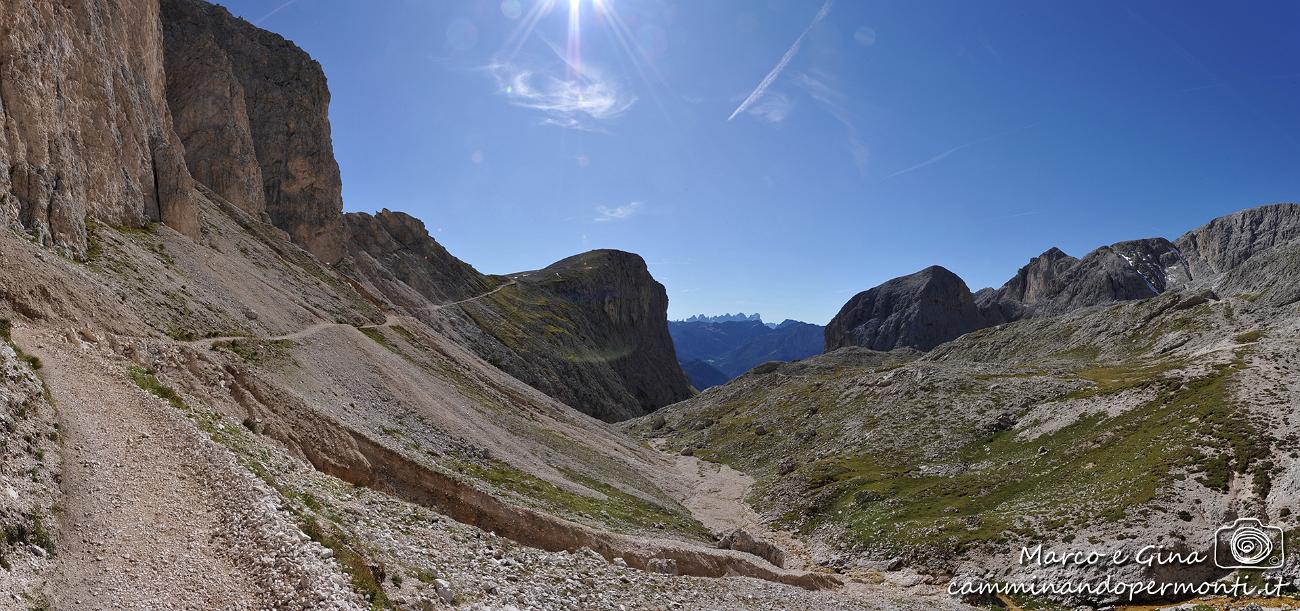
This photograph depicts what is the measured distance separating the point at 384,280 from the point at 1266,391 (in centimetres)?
14570

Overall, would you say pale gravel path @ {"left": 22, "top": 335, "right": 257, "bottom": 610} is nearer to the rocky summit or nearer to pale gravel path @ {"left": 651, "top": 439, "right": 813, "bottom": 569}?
the rocky summit

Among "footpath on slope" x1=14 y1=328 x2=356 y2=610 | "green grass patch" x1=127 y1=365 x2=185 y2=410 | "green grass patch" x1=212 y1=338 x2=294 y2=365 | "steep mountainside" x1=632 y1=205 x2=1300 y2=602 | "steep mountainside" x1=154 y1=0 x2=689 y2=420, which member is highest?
"steep mountainside" x1=154 y1=0 x2=689 y2=420

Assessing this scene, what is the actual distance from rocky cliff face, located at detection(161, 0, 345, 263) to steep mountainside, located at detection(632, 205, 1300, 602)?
9512cm

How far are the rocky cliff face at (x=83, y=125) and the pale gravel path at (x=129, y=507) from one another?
2066 cm

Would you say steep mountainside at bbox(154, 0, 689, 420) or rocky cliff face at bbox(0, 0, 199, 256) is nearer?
rocky cliff face at bbox(0, 0, 199, 256)

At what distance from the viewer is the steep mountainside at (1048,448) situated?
4056 centimetres

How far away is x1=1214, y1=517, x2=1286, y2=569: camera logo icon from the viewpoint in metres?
32.6

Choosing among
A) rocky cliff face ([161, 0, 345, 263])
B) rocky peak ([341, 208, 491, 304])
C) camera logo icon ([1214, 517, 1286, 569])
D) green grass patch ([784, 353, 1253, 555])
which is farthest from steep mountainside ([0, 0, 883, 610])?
rocky peak ([341, 208, 491, 304])

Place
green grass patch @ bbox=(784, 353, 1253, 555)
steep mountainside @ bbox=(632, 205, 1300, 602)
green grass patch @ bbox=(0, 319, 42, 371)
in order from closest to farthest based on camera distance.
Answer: green grass patch @ bbox=(0, 319, 42, 371), steep mountainside @ bbox=(632, 205, 1300, 602), green grass patch @ bbox=(784, 353, 1253, 555)

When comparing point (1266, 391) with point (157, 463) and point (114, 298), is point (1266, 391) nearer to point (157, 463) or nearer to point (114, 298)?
point (157, 463)

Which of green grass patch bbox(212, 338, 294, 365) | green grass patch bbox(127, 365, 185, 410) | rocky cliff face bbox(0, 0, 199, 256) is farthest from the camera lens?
green grass patch bbox(212, 338, 294, 365)

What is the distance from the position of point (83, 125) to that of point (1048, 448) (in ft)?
313

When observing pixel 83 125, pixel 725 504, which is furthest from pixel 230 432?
pixel 725 504

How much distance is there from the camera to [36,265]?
28984 millimetres
